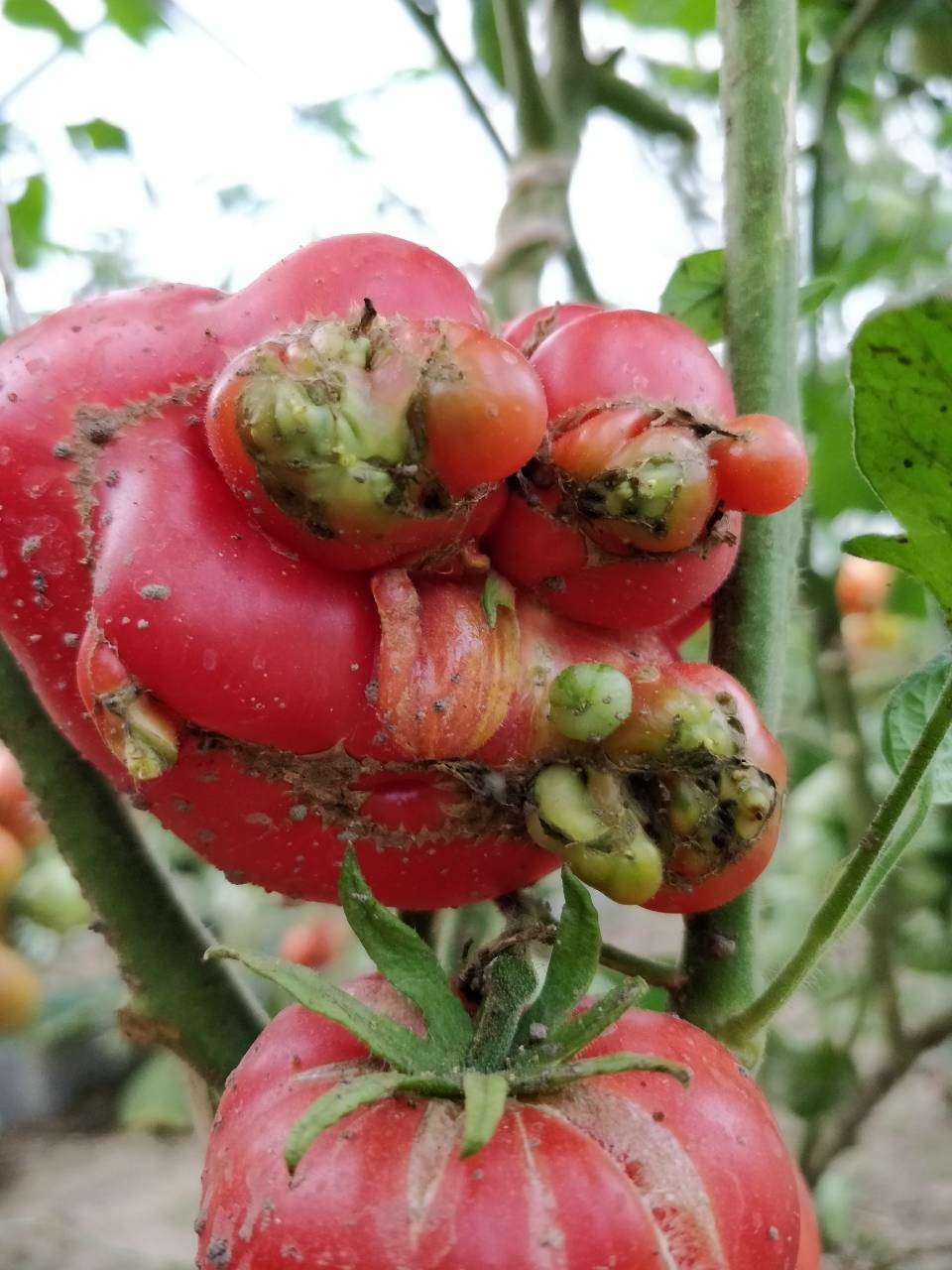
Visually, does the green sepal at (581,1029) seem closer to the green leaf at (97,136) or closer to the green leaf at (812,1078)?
the green leaf at (812,1078)

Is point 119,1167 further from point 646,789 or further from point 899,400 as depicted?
point 899,400

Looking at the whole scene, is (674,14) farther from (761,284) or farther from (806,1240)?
(806,1240)

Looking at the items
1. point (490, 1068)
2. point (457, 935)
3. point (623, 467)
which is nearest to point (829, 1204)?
point (457, 935)

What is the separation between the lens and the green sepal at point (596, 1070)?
0.37m

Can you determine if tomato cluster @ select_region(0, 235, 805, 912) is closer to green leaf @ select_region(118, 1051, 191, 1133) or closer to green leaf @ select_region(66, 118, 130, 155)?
green leaf @ select_region(66, 118, 130, 155)

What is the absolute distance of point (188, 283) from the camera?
0.48 metres

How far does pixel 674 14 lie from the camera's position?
4.76 ft

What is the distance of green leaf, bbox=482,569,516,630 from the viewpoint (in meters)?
0.44

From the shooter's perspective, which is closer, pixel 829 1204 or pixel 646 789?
pixel 646 789

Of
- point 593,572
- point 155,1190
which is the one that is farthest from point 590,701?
point 155,1190

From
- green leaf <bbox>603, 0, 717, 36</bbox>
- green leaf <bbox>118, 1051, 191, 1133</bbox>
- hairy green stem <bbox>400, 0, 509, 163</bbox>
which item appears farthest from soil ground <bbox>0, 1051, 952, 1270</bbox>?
green leaf <bbox>603, 0, 717, 36</bbox>

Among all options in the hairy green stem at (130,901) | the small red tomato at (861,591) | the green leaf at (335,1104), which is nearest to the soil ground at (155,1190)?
the small red tomato at (861,591)

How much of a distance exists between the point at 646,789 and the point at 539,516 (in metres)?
0.11

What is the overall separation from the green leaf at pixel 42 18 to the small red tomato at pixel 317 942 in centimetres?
105
